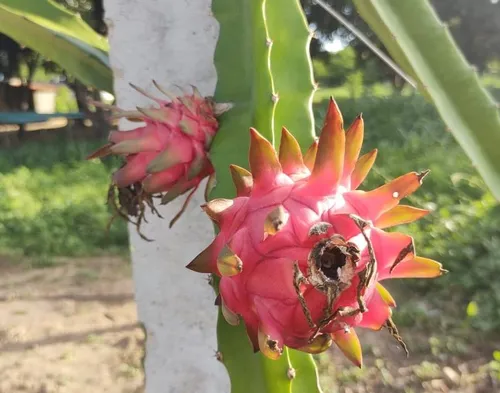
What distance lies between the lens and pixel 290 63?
60 centimetres

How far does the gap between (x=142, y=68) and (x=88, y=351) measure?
5.55 feet

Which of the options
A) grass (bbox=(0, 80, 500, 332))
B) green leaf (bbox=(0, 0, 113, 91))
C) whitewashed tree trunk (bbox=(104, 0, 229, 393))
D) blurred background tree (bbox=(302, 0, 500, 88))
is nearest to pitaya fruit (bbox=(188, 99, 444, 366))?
whitewashed tree trunk (bbox=(104, 0, 229, 393))

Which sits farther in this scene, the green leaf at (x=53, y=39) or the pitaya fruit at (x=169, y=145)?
the green leaf at (x=53, y=39)

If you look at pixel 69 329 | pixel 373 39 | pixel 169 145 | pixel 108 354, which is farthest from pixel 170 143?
pixel 373 39

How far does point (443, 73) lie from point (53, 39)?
51 centimetres

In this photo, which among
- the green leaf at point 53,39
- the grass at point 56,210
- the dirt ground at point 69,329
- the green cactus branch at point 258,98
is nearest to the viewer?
the green cactus branch at point 258,98

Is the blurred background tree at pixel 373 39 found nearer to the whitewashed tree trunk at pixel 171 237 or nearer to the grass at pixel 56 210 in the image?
the grass at pixel 56 210

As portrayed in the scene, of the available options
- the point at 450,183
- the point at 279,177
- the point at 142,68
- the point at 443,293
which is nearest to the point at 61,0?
the point at 450,183

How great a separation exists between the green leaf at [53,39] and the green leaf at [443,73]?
0.38m

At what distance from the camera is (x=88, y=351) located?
7.13 feet

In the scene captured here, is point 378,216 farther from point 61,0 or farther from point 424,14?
point 61,0

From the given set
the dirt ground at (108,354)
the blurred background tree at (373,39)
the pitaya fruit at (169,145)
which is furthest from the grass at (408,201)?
the blurred background tree at (373,39)

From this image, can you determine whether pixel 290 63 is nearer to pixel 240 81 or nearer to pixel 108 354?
pixel 240 81

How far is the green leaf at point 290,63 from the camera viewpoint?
58cm
